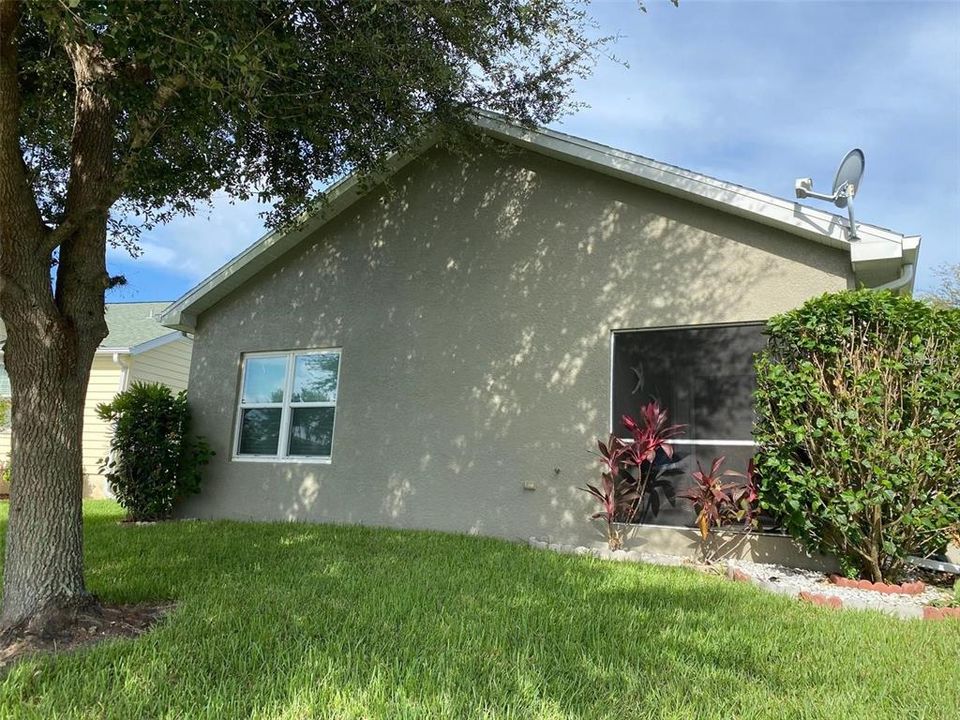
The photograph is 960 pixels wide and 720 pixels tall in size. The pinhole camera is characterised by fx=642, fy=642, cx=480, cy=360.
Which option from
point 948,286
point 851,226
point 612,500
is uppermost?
point 948,286

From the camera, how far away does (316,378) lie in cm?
890

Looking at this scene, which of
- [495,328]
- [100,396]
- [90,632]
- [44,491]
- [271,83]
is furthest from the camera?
[100,396]

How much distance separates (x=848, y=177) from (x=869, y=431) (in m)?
2.47

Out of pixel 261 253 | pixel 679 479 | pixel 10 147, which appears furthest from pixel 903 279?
pixel 261 253

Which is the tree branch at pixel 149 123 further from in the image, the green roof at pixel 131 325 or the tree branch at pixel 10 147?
the green roof at pixel 131 325

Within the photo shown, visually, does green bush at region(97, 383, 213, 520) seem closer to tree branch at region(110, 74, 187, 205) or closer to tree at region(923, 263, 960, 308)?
tree branch at region(110, 74, 187, 205)

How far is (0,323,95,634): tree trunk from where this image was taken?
3.71m

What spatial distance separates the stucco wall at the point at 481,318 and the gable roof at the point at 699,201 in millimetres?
199

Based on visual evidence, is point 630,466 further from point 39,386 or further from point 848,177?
point 39,386

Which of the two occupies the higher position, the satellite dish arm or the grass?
the satellite dish arm

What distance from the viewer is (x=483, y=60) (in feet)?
21.8

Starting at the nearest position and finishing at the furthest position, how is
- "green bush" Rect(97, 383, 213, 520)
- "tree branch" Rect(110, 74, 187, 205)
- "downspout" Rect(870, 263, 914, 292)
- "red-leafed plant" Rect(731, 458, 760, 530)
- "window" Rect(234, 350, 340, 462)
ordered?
"tree branch" Rect(110, 74, 187, 205) → "red-leafed plant" Rect(731, 458, 760, 530) → "downspout" Rect(870, 263, 914, 292) → "window" Rect(234, 350, 340, 462) → "green bush" Rect(97, 383, 213, 520)

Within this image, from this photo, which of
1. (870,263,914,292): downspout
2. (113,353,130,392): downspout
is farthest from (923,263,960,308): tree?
(113,353,130,392): downspout

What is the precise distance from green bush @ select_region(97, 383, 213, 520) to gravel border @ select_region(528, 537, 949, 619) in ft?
17.2
